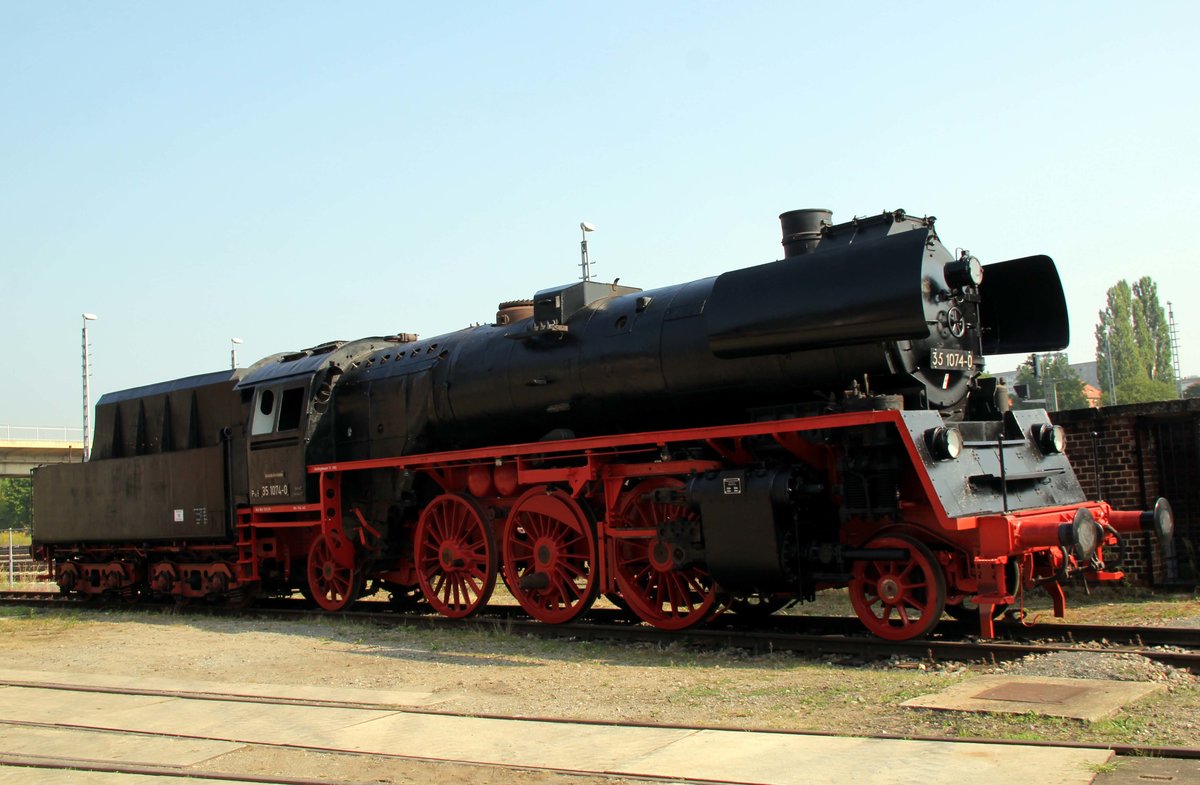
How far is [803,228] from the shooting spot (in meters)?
10.3

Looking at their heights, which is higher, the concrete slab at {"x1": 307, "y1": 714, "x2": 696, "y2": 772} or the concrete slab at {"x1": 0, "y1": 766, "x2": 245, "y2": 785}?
the concrete slab at {"x1": 0, "y1": 766, "x2": 245, "y2": 785}

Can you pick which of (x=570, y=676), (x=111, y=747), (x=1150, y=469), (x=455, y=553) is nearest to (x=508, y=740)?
(x=570, y=676)

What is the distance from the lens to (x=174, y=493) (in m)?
16.4

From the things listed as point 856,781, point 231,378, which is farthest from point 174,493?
point 856,781

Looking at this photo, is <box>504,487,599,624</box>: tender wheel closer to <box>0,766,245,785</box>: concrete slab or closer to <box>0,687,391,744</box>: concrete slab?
<box>0,687,391,744</box>: concrete slab

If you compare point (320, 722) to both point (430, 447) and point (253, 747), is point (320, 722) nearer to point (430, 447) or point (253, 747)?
point (253, 747)

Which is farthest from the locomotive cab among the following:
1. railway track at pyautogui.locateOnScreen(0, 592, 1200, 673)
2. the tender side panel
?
railway track at pyautogui.locateOnScreen(0, 592, 1200, 673)

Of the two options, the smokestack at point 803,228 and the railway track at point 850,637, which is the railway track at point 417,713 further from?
the smokestack at point 803,228

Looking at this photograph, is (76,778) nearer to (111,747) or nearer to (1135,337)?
(111,747)

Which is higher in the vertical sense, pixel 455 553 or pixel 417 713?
pixel 455 553

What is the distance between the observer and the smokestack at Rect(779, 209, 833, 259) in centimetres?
1020

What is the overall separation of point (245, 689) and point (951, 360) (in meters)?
6.60

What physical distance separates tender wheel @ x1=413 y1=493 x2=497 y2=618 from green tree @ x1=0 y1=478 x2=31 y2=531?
91.3m

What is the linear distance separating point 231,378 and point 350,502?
11.8 feet
